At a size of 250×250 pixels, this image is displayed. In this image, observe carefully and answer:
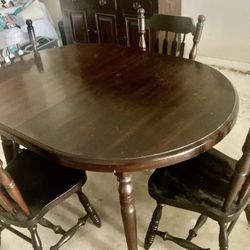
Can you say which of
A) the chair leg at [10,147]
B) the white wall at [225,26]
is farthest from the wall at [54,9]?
the chair leg at [10,147]

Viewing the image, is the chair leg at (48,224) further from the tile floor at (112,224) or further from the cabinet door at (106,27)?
the cabinet door at (106,27)

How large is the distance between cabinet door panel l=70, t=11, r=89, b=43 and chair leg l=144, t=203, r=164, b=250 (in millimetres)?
2624

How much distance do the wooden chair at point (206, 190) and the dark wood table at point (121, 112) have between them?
6.6 inches

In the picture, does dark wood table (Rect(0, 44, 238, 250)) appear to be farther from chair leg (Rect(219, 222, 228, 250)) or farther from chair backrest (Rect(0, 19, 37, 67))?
chair leg (Rect(219, 222, 228, 250))

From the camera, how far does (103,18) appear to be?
10.9 feet

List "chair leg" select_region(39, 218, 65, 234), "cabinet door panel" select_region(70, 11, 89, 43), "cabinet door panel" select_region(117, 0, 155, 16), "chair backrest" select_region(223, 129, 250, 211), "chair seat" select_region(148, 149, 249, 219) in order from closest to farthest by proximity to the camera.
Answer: "chair backrest" select_region(223, 129, 250, 211), "chair seat" select_region(148, 149, 249, 219), "chair leg" select_region(39, 218, 65, 234), "cabinet door panel" select_region(117, 0, 155, 16), "cabinet door panel" select_region(70, 11, 89, 43)

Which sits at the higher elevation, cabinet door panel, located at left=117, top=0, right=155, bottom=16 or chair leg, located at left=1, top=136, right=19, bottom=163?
cabinet door panel, located at left=117, top=0, right=155, bottom=16

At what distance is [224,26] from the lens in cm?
317

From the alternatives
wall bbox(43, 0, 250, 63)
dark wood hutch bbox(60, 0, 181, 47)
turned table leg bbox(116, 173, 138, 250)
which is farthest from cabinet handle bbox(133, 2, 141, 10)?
turned table leg bbox(116, 173, 138, 250)

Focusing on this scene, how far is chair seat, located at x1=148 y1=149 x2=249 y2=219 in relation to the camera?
4.04 ft

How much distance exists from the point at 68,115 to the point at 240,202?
30.3 inches

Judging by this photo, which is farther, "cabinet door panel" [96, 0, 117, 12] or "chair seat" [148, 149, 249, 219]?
"cabinet door panel" [96, 0, 117, 12]

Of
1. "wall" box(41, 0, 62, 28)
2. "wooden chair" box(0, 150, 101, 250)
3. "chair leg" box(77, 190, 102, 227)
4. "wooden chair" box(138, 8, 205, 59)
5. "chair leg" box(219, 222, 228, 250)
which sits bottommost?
"chair leg" box(77, 190, 102, 227)

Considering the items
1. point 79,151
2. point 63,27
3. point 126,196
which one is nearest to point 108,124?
point 79,151
